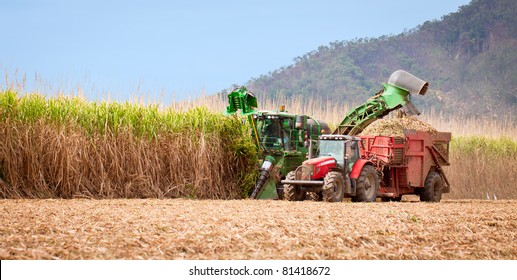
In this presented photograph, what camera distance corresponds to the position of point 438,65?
71.9 meters

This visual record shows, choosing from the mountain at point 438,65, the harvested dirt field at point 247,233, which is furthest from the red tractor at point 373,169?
the mountain at point 438,65

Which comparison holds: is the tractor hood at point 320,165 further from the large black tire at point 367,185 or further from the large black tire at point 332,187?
the large black tire at point 367,185

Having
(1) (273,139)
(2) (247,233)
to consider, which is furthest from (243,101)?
(2) (247,233)

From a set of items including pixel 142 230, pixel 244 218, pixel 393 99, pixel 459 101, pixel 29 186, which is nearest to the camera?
pixel 142 230

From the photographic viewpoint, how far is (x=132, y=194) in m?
15.9

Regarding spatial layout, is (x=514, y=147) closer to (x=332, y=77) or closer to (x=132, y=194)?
(x=132, y=194)

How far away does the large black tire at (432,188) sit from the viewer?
1767 centimetres

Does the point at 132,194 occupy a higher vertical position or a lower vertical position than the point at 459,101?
lower

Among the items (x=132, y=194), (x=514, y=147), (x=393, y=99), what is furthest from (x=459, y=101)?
(x=132, y=194)

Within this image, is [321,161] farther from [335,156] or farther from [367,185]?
[367,185]

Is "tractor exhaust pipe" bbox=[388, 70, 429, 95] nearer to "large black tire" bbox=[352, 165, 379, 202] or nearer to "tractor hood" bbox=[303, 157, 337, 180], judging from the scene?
"large black tire" bbox=[352, 165, 379, 202]

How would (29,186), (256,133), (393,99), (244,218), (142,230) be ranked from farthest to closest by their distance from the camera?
(393,99) < (256,133) < (29,186) < (244,218) < (142,230)

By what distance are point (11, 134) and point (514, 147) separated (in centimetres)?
1774

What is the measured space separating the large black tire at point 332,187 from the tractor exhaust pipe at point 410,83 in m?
3.85
